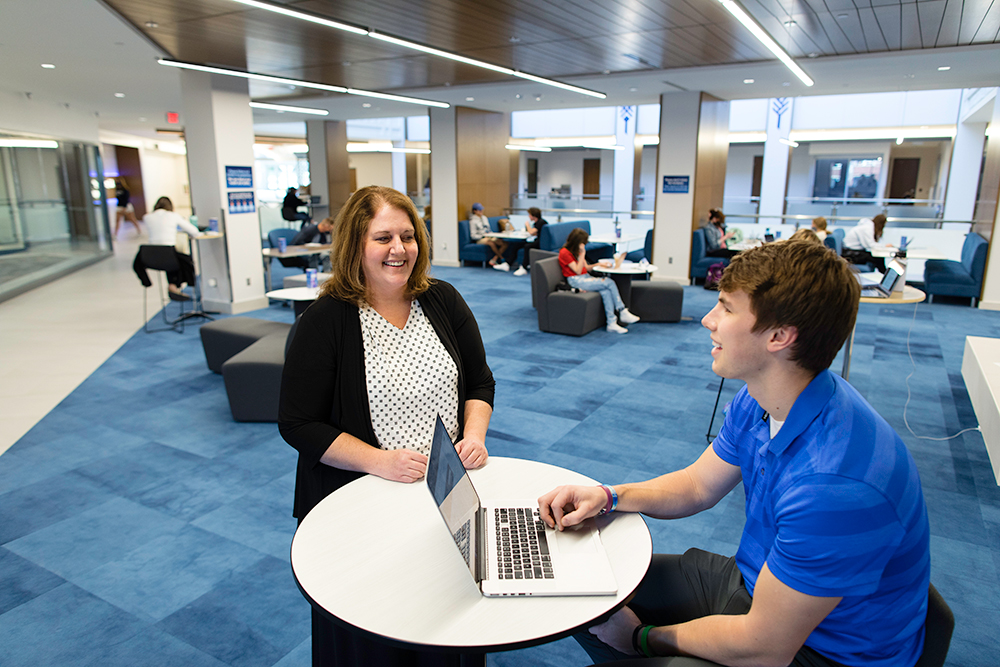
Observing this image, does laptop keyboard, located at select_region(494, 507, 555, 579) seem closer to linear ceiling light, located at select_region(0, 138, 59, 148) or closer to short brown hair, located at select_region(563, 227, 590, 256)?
short brown hair, located at select_region(563, 227, 590, 256)

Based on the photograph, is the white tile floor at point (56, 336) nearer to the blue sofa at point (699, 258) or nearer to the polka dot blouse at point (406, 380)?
the polka dot blouse at point (406, 380)

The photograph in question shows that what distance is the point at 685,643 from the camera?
1.42 meters

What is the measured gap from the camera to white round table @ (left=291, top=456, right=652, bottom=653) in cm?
124

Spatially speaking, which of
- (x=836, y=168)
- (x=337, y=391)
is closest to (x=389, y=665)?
(x=337, y=391)

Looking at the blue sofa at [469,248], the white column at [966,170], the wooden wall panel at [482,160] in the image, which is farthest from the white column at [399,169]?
the white column at [966,170]

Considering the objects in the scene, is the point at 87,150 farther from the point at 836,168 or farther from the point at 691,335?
the point at 836,168

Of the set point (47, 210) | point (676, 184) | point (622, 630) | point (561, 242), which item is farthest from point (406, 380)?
point (47, 210)

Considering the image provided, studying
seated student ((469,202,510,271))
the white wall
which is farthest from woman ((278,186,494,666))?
the white wall

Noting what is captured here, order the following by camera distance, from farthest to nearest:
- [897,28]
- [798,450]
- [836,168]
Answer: [836,168] < [897,28] < [798,450]

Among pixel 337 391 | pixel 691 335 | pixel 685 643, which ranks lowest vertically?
pixel 691 335

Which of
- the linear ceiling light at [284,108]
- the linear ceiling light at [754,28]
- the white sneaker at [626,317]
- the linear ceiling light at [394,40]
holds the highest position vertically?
the linear ceiling light at [284,108]

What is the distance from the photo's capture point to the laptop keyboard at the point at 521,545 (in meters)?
1.40

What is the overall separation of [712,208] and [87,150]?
13.2 meters

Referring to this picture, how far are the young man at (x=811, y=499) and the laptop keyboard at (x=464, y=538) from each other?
0.24m
